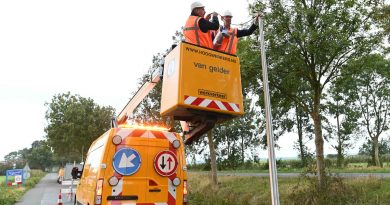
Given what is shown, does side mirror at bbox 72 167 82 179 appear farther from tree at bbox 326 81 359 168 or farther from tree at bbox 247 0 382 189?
tree at bbox 326 81 359 168

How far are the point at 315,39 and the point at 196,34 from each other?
5385mm

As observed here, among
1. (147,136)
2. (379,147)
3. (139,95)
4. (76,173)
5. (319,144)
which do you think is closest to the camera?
(147,136)

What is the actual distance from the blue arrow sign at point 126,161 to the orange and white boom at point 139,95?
1.47m

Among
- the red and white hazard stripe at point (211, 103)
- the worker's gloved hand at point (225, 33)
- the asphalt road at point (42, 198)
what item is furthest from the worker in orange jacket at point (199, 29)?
the asphalt road at point (42, 198)

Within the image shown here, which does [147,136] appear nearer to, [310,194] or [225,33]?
[225,33]

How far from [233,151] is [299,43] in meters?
41.3

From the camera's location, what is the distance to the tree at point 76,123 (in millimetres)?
35562

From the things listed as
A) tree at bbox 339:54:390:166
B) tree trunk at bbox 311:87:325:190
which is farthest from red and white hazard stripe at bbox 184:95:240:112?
tree at bbox 339:54:390:166

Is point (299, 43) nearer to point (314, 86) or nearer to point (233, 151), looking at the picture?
point (314, 86)

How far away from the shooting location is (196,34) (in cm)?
564

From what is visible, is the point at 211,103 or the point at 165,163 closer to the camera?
the point at 211,103

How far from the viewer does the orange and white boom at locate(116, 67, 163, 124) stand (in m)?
6.95

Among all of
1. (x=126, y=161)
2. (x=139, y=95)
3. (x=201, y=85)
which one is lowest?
(x=126, y=161)

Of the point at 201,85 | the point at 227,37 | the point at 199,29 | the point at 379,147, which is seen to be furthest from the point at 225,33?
the point at 379,147
